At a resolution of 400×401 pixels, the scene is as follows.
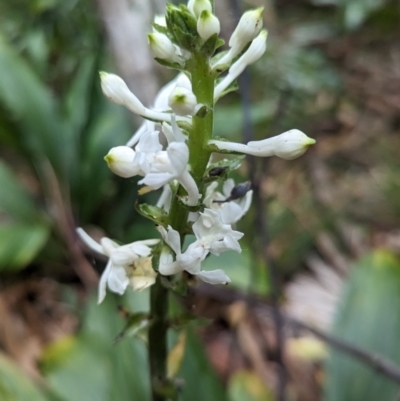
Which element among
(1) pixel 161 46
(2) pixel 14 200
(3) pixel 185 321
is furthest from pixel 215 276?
(2) pixel 14 200

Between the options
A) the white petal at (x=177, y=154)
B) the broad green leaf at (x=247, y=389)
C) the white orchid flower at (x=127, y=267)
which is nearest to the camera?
the white petal at (x=177, y=154)

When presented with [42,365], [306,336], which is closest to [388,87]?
[306,336]

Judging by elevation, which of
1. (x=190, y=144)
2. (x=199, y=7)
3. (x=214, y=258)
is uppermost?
(x=199, y=7)

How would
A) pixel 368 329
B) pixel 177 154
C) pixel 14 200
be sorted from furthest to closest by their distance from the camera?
pixel 14 200
pixel 368 329
pixel 177 154

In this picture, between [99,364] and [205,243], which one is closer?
[205,243]

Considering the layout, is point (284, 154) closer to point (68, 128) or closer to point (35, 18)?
point (35, 18)

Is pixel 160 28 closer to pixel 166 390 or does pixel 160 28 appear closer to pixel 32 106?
pixel 166 390

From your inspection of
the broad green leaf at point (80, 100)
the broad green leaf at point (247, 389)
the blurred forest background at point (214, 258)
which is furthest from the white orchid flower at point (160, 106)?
the broad green leaf at point (80, 100)

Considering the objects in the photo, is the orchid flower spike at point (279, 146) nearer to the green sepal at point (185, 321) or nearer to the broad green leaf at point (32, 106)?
the green sepal at point (185, 321)
